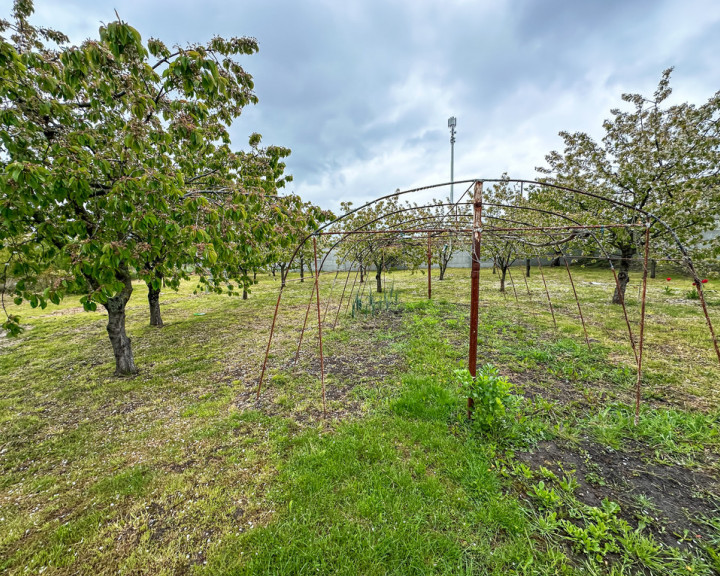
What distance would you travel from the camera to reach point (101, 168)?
10.3 feet

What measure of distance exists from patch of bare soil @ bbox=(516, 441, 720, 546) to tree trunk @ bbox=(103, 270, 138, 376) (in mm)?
6882

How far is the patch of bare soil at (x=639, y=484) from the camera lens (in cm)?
240

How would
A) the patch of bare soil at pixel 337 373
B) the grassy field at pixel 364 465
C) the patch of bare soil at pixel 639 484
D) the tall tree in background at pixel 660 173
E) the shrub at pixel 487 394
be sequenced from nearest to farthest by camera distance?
the grassy field at pixel 364 465
the patch of bare soil at pixel 639 484
the shrub at pixel 487 394
the patch of bare soil at pixel 337 373
the tall tree in background at pixel 660 173

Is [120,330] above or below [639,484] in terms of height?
above

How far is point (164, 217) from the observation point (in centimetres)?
339

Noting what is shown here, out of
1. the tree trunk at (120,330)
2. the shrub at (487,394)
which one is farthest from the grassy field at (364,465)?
the tree trunk at (120,330)

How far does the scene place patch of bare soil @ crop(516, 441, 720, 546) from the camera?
240 cm

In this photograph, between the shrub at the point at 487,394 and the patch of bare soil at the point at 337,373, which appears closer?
the shrub at the point at 487,394

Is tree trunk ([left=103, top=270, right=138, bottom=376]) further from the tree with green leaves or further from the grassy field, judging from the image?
the tree with green leaves

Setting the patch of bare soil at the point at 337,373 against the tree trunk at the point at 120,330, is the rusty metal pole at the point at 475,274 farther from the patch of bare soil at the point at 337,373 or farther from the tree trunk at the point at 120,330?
the tree trunk at the point at 120,330

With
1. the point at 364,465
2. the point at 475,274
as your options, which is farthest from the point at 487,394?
the point at 364,465

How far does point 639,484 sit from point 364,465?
287 centimetres

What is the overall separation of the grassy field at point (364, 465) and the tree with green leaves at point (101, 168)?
2.07 metres

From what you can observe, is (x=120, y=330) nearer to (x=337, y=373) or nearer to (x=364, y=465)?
(x=337, y=373)
